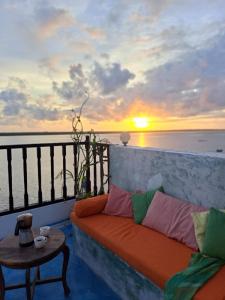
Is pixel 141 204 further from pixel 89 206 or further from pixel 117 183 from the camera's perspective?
pixel 117 183

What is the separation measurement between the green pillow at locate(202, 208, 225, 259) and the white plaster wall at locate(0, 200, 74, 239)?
2.38 metres

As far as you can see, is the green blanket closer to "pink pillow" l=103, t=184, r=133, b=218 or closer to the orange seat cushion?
the orange seat cushion

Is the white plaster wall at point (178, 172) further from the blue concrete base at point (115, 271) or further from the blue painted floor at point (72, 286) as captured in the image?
the blue painted floor at point (72, 286)

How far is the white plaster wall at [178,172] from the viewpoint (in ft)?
6.99

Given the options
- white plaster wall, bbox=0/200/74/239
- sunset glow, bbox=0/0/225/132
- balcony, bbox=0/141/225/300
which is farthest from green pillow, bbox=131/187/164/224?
sunset glow, bbox=0/0/225/132

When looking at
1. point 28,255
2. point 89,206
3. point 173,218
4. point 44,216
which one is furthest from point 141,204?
point 44,216

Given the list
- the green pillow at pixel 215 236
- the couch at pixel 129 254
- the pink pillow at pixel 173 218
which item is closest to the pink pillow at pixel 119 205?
the couch at pixel 129 254

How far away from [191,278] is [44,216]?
97.1 inches

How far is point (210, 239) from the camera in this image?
65.4 inches

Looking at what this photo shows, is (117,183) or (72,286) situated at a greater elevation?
(117,183)

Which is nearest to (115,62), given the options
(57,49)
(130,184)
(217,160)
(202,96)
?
(57,49)

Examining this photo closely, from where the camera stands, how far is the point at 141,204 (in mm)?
2506

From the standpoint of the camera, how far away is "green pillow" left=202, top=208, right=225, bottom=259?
1.62 meters

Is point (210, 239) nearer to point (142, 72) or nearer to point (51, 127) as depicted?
point (142, 72)
